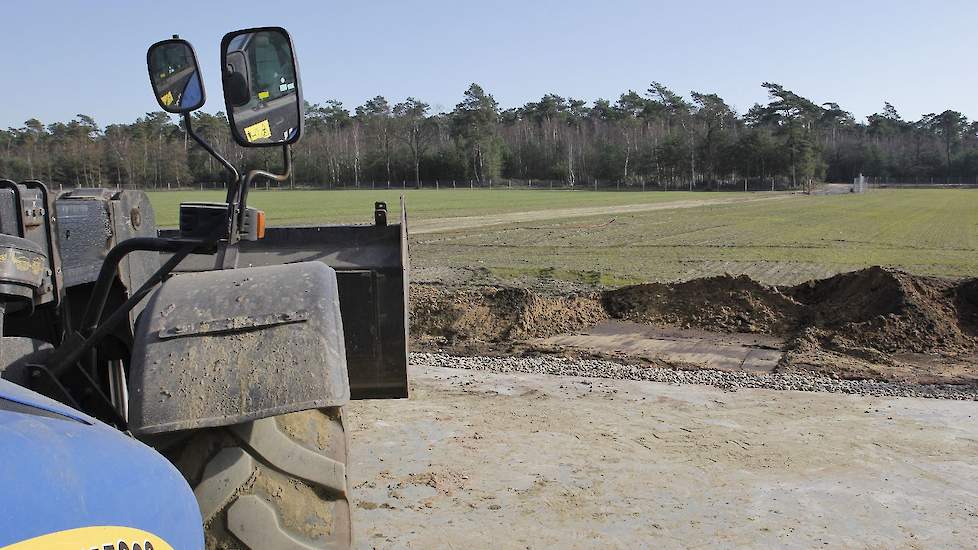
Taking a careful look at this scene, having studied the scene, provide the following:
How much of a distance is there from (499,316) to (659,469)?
241 inches

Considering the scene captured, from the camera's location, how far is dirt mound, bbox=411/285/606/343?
11336 millimetres

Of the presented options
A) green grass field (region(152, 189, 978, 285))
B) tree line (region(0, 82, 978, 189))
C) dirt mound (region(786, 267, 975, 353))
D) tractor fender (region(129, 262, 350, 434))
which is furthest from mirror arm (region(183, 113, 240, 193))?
tree line (region(0, 82, 978, 189))

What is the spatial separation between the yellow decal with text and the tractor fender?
64 centimetres

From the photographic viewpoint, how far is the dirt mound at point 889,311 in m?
10.6

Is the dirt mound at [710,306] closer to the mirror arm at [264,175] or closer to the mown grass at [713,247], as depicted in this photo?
the mown grass at [713,247]

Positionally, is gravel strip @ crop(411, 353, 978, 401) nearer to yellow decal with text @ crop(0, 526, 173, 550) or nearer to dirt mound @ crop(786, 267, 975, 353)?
dirt mound @ crop(786, 267, 975, 353)

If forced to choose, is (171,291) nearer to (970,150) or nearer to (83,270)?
(83,270)

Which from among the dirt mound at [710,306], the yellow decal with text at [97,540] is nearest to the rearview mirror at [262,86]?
the yellow decal with text at [97,540]

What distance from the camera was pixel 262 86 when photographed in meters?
2.59

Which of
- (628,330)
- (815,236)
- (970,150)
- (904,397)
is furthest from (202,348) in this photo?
(970,150)

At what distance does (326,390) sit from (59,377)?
3.17 feet

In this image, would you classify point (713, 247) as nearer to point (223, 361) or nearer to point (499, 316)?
point (499, 316)

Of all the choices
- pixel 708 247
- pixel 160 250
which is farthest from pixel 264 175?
pixel 708 247

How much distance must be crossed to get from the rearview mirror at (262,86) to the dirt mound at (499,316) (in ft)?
27.9
